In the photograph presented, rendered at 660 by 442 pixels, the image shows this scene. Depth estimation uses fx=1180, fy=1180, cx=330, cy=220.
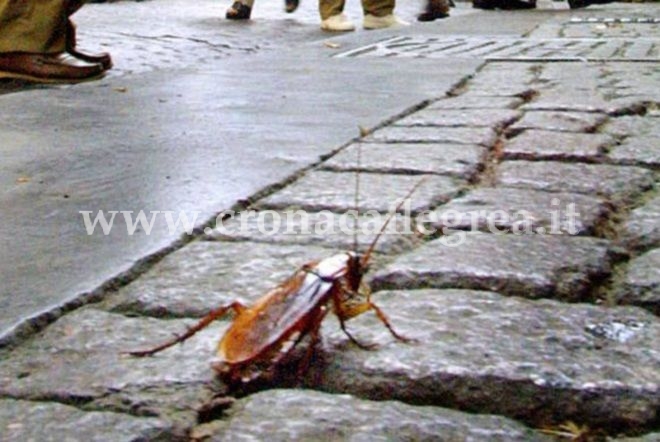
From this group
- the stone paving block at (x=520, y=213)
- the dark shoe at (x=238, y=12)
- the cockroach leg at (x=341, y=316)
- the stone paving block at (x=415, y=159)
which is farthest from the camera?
the dark shoe at (x=238, y=12)

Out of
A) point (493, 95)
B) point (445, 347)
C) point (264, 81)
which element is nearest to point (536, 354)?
point (445, 347)

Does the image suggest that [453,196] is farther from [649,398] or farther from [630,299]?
[649,398]

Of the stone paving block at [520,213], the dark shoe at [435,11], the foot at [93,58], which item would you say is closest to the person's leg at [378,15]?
the dark shoe at [435,11]

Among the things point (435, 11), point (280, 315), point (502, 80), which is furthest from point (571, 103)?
point (435, 11)

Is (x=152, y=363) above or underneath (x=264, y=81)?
above

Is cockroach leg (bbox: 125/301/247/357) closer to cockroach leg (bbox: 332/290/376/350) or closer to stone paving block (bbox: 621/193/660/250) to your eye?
cockroach leg (bbox: 332/290/376/350)

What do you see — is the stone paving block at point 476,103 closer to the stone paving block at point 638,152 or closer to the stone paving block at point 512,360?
the stone paving block at point 638,152
